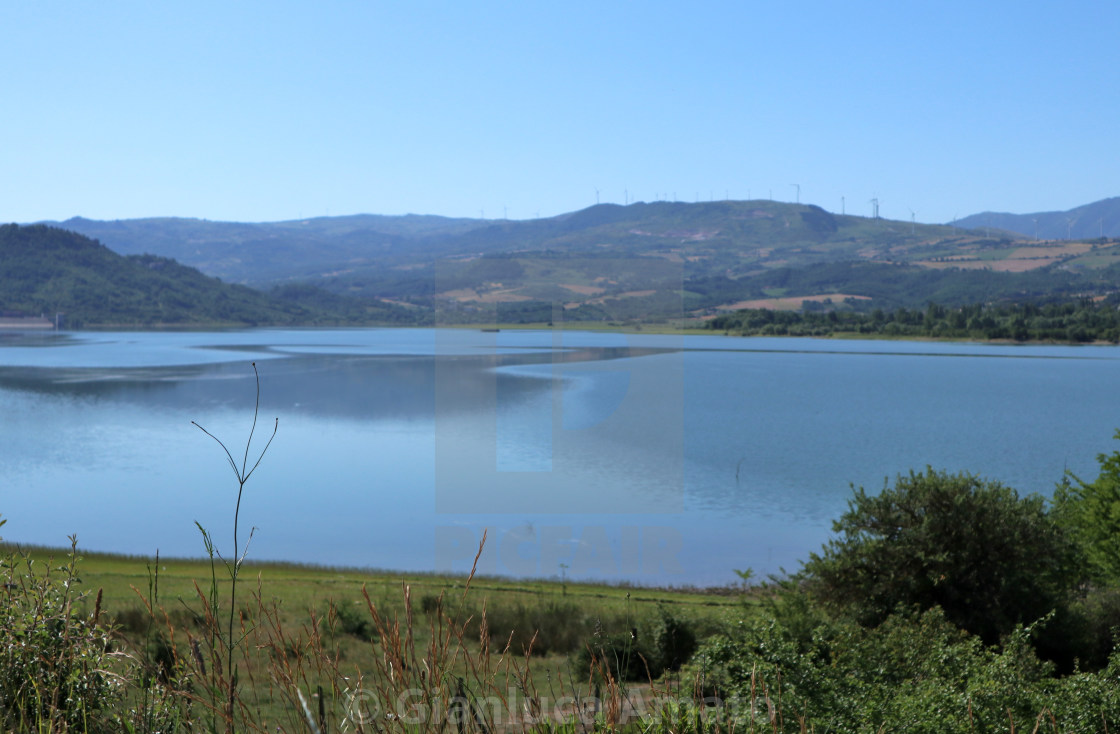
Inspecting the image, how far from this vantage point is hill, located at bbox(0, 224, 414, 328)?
4281 inches

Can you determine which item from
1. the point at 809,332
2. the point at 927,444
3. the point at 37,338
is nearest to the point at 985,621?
the point at 927,444

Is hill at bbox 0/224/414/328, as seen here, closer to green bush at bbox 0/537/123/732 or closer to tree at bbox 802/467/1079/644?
tree at bbox 802/467/1079/644

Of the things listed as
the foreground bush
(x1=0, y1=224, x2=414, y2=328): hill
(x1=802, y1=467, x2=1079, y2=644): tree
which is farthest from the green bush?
(x1=0, y1=224, x2=414, y2=328): hill

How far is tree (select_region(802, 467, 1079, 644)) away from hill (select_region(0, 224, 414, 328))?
123134 mm

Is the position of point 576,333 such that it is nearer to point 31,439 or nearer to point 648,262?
point 648,262

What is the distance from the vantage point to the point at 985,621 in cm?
885

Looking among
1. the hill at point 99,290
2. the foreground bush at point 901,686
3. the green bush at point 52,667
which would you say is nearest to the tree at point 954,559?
the foreground bush at point 901,686

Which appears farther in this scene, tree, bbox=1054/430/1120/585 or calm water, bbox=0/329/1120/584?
calm water, bbox=0/329/1120/584

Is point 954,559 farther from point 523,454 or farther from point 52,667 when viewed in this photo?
point 523,454

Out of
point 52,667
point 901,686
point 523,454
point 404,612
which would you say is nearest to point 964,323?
point 523,454

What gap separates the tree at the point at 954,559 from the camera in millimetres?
8836

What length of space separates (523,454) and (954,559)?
61.4 feet

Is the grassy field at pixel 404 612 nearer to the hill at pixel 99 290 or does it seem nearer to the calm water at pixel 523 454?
the calm water at pixel 523 454

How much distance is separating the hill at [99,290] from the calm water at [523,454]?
61.4m
